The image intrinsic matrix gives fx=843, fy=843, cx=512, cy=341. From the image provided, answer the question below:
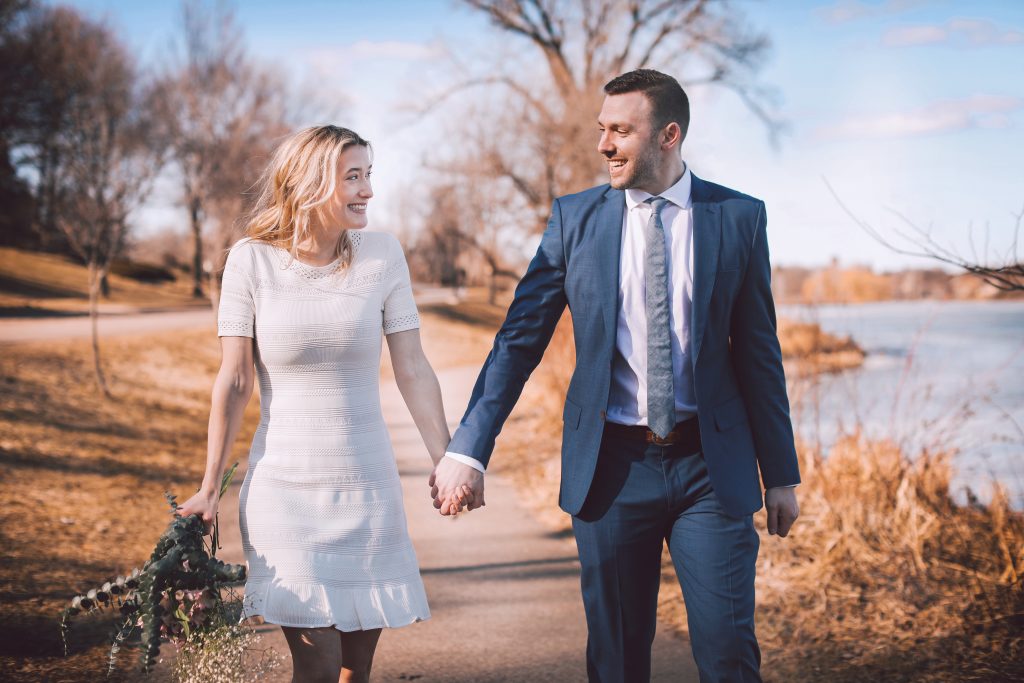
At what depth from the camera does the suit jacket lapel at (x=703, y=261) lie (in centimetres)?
253

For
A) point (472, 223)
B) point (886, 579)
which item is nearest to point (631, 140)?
point (886, 579)

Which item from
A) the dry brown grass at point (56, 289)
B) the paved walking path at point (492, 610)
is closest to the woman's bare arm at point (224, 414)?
the paved walking path at point (492, 610)

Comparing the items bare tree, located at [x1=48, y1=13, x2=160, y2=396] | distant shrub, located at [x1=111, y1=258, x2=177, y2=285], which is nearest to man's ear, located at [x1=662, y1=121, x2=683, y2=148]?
bare tree, located at [x1=48, y1=13, x2=160, y2=396]

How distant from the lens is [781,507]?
2672 millimetres

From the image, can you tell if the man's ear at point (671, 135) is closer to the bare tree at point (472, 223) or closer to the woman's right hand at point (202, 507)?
the woman's right hand at point (202, 507)

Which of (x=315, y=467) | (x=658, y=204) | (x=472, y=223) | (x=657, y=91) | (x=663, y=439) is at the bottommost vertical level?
(x=315, y=467)

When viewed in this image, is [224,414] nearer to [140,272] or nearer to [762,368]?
[762,368]

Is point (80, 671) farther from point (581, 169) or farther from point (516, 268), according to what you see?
point (516, 268)

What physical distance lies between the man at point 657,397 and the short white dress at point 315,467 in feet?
0.84

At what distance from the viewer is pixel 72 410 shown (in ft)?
32.9

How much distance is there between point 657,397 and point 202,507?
1.41 metres

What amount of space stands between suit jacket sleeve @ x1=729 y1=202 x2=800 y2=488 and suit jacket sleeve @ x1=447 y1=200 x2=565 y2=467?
59cm

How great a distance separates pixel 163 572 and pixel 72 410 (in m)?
8.71

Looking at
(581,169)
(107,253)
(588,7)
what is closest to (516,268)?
(581,169)
